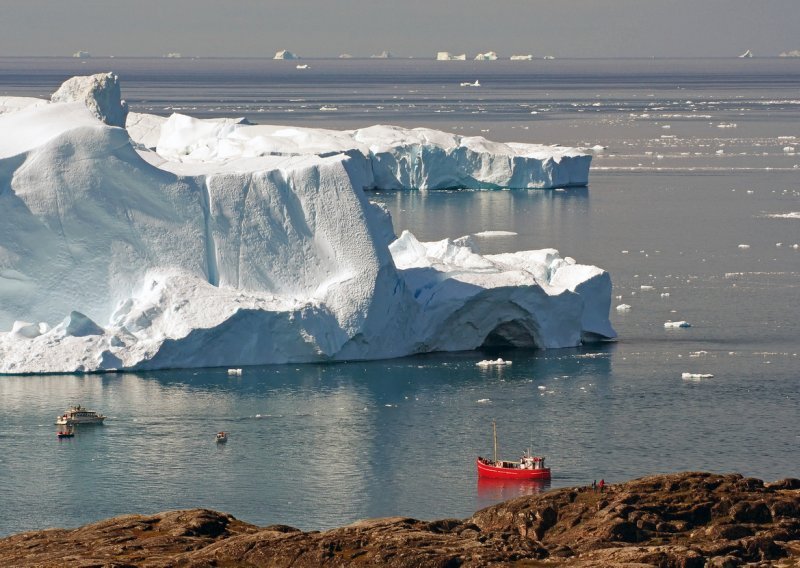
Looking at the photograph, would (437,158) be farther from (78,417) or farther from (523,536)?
(523,536)

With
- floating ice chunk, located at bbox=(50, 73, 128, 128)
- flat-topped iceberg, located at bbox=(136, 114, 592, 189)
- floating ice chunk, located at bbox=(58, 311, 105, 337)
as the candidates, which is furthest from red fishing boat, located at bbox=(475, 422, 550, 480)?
flat-topped iceberg, located at bbox=(136, 114, 592, 189)

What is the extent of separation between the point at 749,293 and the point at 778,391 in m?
11.1

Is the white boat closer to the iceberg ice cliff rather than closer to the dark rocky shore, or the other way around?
the iceberg ice cliff

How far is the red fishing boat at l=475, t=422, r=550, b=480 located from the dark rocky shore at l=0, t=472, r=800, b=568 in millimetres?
5299

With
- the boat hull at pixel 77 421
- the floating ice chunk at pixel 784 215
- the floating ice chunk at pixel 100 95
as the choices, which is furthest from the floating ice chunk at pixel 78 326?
the floating ice chunk at pixel 784 215

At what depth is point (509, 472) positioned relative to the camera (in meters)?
27.4

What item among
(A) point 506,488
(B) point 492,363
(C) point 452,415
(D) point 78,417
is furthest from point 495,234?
(A) point 506,488

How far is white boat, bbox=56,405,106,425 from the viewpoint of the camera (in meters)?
30.6

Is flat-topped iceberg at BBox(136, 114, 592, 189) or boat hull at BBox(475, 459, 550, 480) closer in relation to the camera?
boat hull at BBox(475, 459, 550, 480)

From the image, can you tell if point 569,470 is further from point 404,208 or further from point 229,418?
point 404,208

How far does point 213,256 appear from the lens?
3644 cm

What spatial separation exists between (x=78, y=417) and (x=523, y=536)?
1253 centimetres

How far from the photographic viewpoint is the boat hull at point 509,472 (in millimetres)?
27453

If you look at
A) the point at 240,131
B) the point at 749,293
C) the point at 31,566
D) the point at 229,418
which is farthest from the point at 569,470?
the point at 240,131
